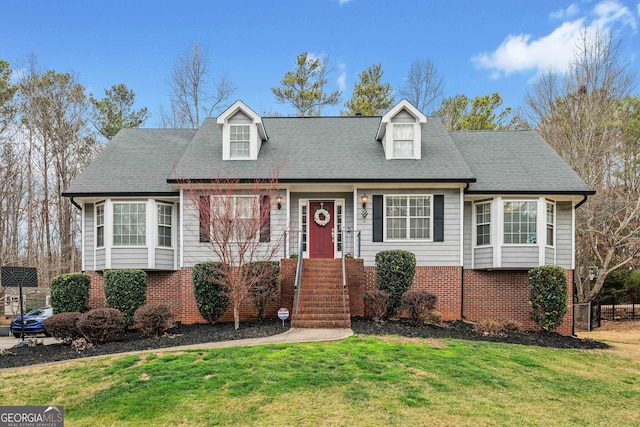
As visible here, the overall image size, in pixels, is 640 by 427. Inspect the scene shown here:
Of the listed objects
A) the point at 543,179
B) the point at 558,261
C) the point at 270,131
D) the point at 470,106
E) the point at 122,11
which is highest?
the point at 122,11

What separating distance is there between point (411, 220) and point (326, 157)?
3.42 meters

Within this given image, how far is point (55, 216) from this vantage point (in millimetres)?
29609

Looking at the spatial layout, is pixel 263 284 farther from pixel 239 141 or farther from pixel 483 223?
pixel 483 223

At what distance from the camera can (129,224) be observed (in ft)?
53.0

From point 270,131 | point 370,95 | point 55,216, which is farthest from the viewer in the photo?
point 370,95

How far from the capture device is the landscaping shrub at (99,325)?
1208 centimetres

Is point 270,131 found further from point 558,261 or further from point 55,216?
point 55,216

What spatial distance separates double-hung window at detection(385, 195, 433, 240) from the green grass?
17.7ft

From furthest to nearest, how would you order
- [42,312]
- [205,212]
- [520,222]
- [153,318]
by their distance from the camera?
[42,312] → [520,222] → [205,212] → [153,318]

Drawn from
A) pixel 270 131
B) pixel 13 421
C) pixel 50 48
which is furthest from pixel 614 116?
pixel 50 48

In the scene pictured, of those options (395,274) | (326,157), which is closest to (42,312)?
(326,157)

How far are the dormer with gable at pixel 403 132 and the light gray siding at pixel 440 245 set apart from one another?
1558 millimetres

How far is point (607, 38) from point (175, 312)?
20669 millimetres

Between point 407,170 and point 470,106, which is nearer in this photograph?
point 407,170
